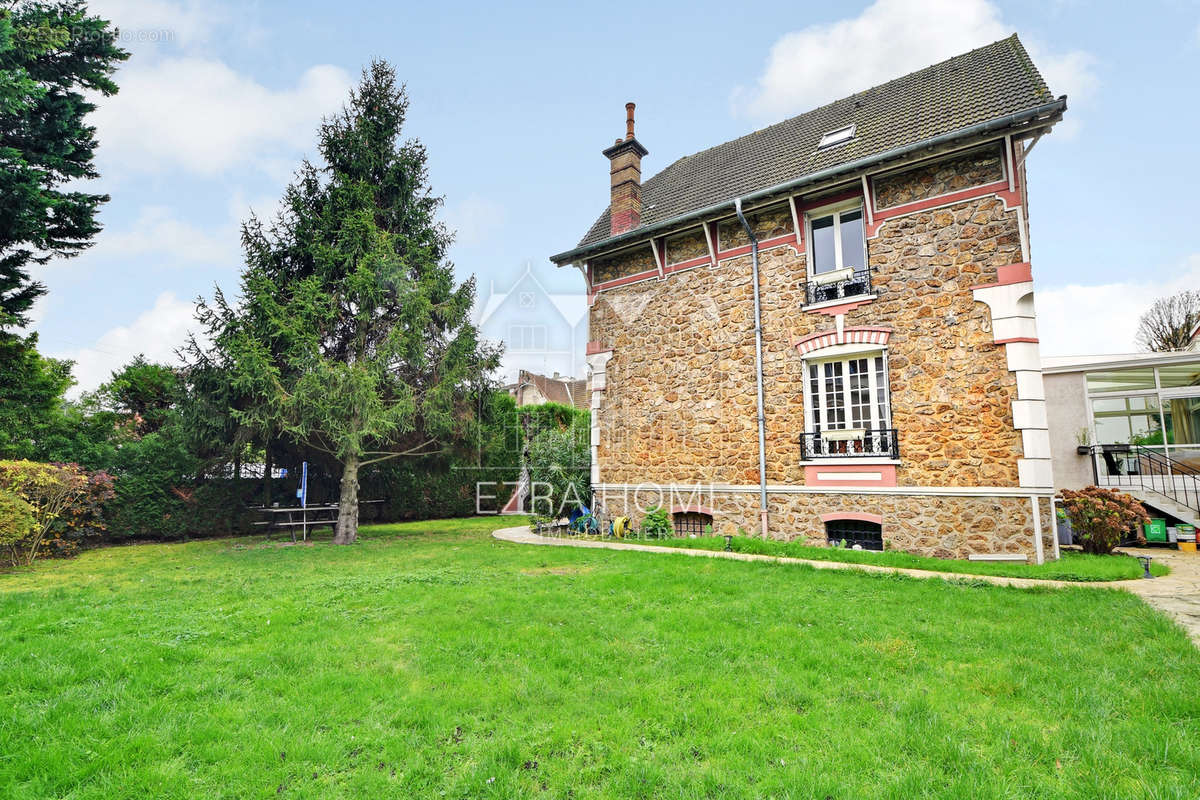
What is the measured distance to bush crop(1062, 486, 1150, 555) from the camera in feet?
27.3

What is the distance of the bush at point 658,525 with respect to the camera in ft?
36.3

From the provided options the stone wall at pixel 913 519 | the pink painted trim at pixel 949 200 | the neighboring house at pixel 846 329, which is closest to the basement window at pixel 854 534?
the neighboring house at pixel 846 329

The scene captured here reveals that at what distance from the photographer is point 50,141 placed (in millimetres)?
10547

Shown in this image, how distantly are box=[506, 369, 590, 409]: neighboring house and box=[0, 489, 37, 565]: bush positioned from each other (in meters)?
22.3

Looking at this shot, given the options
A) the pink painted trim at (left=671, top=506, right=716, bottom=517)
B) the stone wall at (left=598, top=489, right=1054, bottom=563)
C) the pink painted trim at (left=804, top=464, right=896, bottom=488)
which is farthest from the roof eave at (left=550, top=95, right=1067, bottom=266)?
the pink painted trim at (left=671, top=506, right=716, bottom=517)

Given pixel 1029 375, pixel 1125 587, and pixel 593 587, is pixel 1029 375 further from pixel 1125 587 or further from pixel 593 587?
pixel 593 587

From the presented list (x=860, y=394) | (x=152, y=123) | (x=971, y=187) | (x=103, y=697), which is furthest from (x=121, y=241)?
(x=971, y=187)

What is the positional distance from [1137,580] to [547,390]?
2977 centimetres

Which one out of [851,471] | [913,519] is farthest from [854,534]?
[851,471]

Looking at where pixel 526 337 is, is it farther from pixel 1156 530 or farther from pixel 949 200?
pixel 1156 530

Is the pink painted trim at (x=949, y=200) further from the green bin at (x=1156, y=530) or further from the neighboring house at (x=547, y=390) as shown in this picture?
the neighboring house at (x=547, y=390)

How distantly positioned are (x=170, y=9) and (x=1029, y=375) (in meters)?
15.8

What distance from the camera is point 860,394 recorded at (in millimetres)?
9328

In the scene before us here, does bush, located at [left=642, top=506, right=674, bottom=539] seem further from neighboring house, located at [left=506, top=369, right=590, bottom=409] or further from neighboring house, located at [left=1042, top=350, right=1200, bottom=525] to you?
neighboring house, located at [left=506, top=369, right=590, bottom=409]
